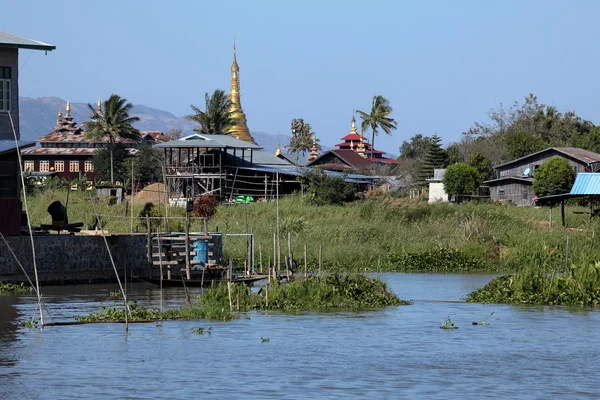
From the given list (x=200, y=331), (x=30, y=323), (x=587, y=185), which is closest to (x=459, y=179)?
(x=587, y=185)

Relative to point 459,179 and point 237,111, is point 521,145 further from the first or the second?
point 237,111

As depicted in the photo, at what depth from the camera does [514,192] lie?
218ft

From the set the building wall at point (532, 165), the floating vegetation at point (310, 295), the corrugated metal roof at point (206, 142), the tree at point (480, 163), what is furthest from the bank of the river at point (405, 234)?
the tree at point (480, 163)

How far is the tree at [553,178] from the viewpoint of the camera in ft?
201

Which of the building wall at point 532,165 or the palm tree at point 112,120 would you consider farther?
the palm tree at point 112,120

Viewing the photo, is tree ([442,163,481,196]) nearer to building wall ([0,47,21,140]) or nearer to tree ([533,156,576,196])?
tree ([533,156,576,196])

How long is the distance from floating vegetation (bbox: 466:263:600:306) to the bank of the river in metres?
3.44

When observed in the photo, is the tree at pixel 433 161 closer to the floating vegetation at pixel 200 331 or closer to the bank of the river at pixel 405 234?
the bank of the river at pixel 405 234

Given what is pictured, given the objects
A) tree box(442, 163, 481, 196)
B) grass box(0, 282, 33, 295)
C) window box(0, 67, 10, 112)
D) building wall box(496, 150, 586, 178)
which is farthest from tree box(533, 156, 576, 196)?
grass box(0, 282, 33, 295)

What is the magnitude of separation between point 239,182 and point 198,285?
106 feet

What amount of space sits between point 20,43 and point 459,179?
129ft

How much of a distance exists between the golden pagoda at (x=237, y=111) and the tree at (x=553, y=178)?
26111mm

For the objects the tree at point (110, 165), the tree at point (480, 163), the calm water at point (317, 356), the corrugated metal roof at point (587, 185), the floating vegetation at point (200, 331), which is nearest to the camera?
the calm water at point (317, 356)

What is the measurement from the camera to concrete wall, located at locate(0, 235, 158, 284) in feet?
93.0
